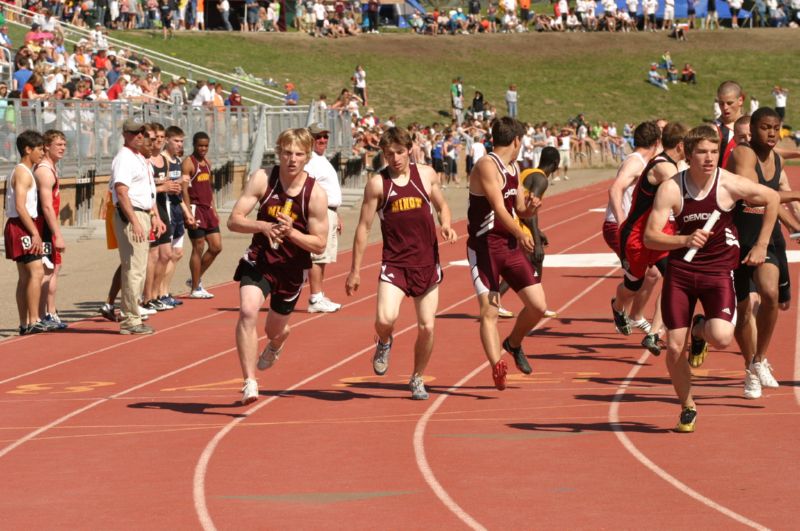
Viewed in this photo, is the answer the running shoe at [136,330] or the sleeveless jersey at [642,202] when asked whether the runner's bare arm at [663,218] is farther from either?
the running shoe at [136,330]

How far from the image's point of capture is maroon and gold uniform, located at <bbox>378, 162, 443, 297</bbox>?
398 inches

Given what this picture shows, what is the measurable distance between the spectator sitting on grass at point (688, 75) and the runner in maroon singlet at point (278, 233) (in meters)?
56.2

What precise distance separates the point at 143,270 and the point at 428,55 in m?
49.5

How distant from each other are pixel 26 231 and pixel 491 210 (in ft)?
18.6

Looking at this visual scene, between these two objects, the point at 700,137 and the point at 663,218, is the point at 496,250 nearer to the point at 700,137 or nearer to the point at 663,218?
the point at 663,218

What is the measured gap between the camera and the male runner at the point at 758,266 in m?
9.74

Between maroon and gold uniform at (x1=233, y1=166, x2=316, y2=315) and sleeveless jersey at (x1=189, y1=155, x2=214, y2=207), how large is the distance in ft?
22.7

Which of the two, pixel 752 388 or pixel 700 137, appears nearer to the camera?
pixel 700 137

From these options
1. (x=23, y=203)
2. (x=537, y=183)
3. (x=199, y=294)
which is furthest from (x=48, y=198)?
(x=537, y=183)

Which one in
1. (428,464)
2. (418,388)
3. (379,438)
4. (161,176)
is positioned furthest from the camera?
(161,176)

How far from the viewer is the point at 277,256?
9703 millimetres

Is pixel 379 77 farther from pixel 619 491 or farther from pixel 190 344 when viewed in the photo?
pixel 619 491

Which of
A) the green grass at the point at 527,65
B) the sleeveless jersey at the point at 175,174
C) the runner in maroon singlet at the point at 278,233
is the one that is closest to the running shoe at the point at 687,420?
the runner in maroon singlet at the point at 278,233

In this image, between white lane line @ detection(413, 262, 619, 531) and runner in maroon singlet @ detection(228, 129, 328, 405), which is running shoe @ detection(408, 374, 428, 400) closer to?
white lane line @ detection(413, 262, 619, 531)
